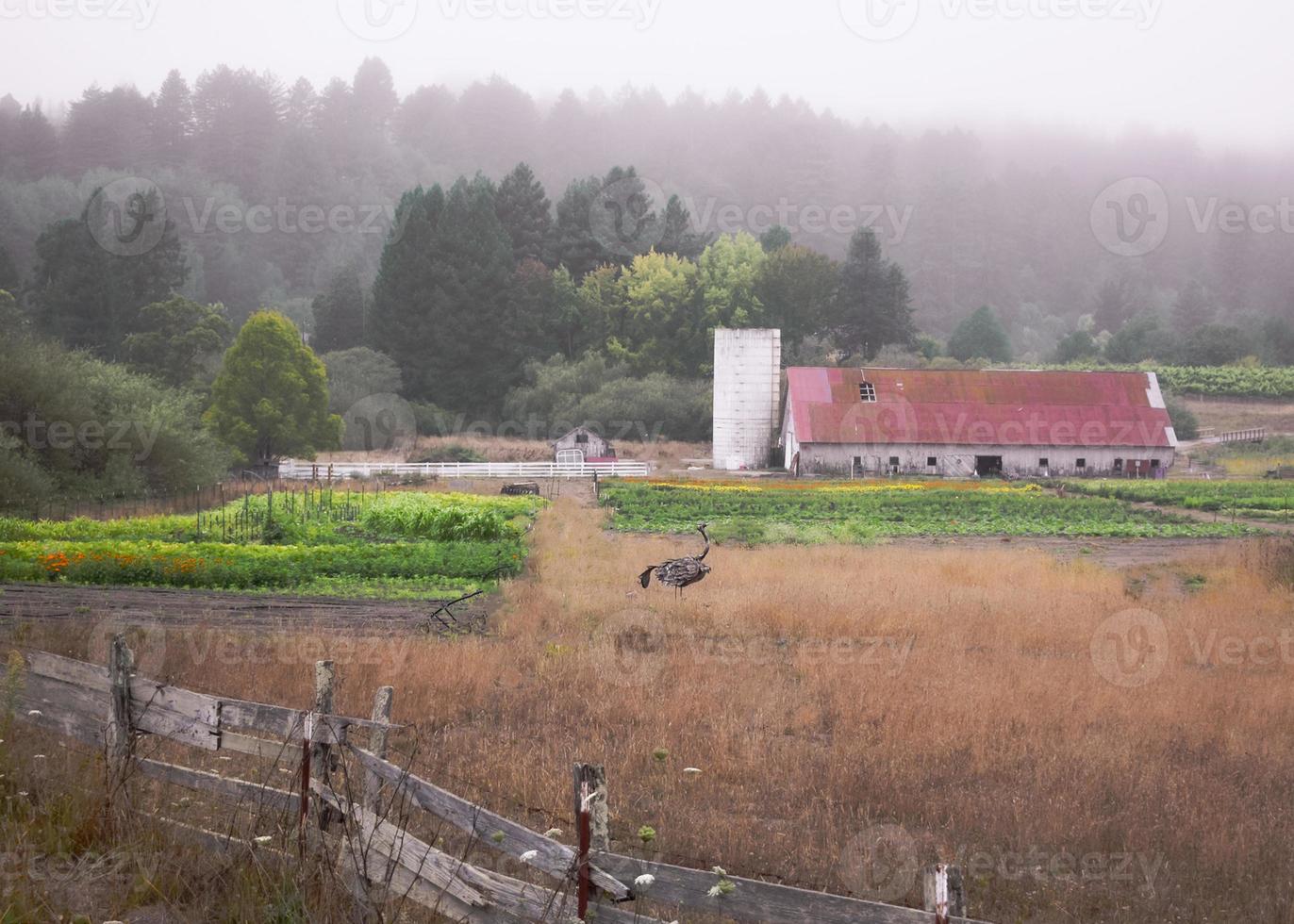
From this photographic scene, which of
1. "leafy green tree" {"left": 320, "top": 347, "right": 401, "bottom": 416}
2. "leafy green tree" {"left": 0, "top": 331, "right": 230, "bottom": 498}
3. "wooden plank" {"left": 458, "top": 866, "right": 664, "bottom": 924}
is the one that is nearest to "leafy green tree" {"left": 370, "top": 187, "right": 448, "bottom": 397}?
"leafy green tree" {"left": 320, "top": 347, "right": 401, "bottom": 416}

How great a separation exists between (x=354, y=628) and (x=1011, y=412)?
42.1 metres

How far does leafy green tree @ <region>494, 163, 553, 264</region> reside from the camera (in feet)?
287

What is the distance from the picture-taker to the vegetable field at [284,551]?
62.1ft

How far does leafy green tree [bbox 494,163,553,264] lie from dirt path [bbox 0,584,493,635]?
7079 cm

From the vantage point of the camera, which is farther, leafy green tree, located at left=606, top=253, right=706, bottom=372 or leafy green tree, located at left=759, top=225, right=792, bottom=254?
leafy green tree, located at left=759, top=225, right=792, bottom=254

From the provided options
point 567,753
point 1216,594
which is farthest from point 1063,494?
point 567,753

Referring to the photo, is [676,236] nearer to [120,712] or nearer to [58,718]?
[58,718]

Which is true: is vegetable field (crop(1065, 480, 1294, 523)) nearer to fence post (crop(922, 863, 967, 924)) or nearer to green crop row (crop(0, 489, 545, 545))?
green crop row (crop(0, 489, 545, 545))

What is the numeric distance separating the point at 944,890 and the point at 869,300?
270ft

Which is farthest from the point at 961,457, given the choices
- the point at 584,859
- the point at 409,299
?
the point at 584,859

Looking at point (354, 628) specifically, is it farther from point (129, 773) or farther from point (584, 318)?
point (584, 318)

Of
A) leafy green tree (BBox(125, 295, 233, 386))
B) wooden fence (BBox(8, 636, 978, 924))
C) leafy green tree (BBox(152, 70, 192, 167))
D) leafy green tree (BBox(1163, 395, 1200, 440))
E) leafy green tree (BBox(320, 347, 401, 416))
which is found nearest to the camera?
wooden fence (BBox(8, 636, 978, 924))

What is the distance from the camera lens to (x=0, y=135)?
116750mm

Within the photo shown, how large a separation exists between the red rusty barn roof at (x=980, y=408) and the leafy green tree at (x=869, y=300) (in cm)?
3039
